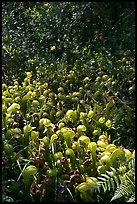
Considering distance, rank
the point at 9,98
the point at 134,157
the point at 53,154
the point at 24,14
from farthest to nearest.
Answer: the point at 24,14, the point at 9,98, the point at 53,154, the point at 134,157

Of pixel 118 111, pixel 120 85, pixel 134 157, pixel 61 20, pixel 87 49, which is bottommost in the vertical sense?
pixel 134 157

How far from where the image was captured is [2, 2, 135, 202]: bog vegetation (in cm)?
255

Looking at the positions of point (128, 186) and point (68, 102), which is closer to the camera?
point (128, 186)

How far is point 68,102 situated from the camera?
373 centimetres

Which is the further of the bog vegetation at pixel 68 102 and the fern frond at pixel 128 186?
the bog vegetation at pixel 68 102

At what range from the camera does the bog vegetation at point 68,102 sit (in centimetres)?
255

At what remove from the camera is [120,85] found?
3895mm

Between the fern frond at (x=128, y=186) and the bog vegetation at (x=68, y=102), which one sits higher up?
the bog vegetation at (x=68, y=102)

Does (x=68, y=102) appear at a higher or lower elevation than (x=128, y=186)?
higher

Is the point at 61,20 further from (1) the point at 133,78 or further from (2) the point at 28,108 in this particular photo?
(2) the point at 28,108

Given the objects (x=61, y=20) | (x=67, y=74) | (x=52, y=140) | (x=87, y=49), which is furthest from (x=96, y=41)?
(x=52, y=140)

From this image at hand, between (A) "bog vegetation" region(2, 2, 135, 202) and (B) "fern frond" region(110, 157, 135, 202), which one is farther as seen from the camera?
(A) "bog vegetation" region(2, 2, 135, 202)

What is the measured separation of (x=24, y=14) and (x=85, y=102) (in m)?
2.34

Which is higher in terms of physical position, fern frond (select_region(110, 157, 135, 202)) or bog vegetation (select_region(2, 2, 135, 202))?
bog vegetation (select_region(2, 2, 135, 202))
